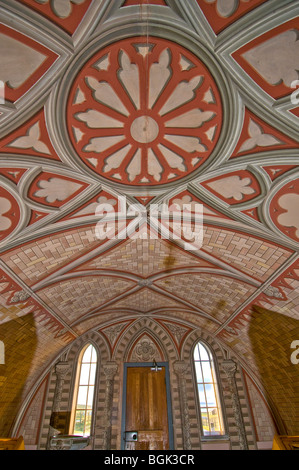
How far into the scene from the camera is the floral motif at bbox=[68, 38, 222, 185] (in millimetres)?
3170

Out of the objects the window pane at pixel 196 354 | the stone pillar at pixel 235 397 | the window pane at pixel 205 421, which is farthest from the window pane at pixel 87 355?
the stone pillar at pixel 235 397

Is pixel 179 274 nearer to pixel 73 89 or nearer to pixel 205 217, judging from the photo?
pixel 205 217

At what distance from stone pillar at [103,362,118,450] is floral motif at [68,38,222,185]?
27.9 feet

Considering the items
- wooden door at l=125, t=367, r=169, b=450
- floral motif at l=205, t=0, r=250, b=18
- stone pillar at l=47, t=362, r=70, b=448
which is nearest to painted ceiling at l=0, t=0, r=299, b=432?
floral motif at l=205, t=0, r=250, b=18

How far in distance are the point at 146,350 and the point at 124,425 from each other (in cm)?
263

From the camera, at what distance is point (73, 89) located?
3.37 m

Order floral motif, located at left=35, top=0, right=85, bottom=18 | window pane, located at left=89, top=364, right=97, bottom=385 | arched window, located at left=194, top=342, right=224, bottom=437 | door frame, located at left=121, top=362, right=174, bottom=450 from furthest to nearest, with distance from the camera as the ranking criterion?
window pane, located at left=89, top=364, right=97, bottom=385
arched window, located at left=194, top=342, right=224, bottom=437
door frame, located at left=121, top=362, right=174, bottom=450
floral motif, located at left=35, top=0, right=85, bottom=18

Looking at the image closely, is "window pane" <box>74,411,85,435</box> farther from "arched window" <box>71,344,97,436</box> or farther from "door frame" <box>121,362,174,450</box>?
"door frame" <box>121,362,174,450</box>

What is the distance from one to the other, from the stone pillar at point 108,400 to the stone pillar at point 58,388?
150 centimetres

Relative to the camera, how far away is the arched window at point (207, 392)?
10.1 metres

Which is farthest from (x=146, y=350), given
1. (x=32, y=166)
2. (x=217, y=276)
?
A: (x=32, y=166)

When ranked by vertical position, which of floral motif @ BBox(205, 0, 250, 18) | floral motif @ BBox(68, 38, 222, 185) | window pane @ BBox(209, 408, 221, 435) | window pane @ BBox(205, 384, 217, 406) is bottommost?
window pane @ BBox(209, 408, 221, 435)

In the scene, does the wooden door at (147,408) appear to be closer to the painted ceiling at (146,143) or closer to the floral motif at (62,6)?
the painted ceiling at (146,143)
